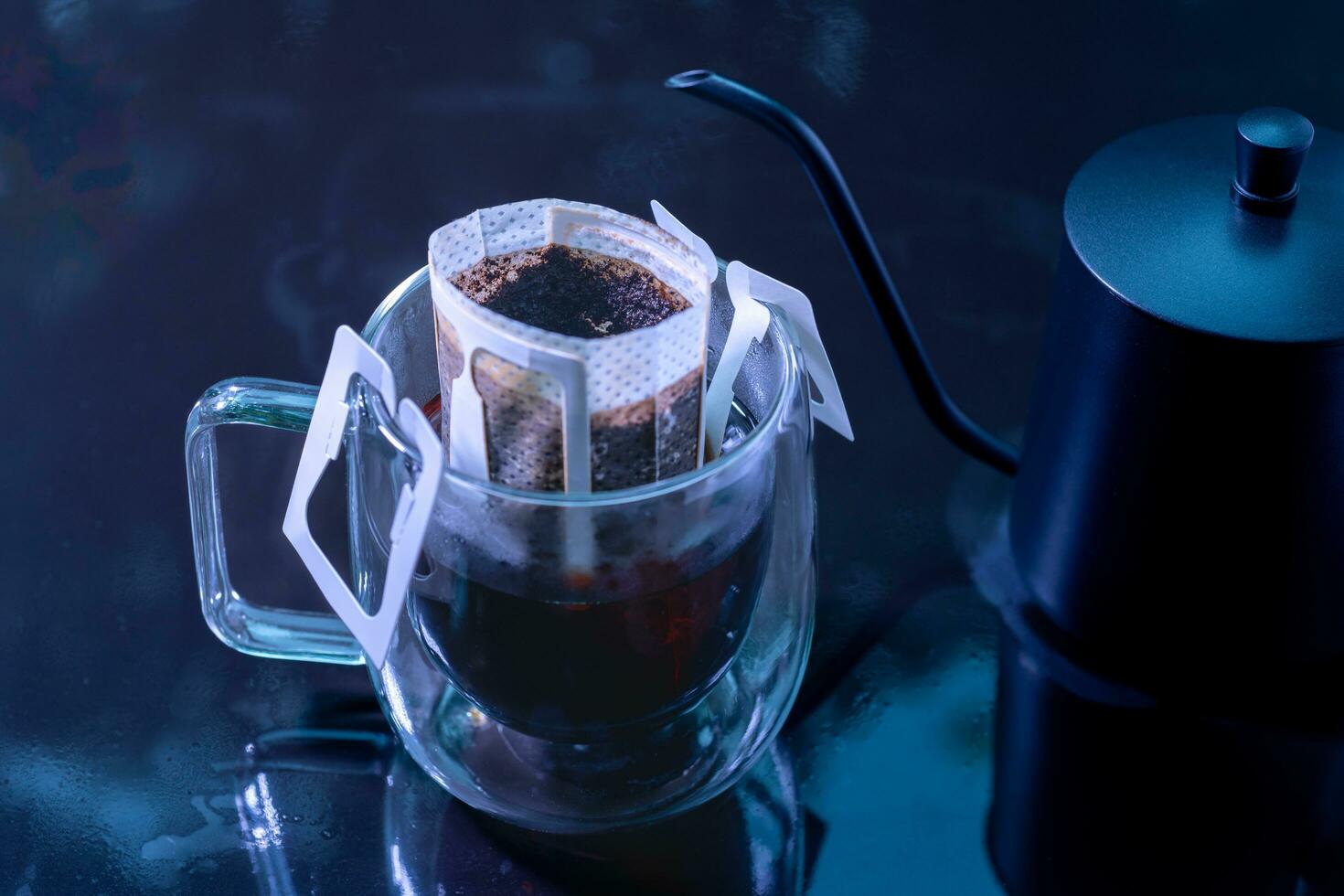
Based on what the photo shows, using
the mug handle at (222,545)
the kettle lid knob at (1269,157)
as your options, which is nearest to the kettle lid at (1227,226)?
the kettle lid knob at (1269,157)

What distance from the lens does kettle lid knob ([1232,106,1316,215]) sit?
55cm

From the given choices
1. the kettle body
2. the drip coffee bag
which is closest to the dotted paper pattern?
the drip coffee bag

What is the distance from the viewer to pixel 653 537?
0.51 m

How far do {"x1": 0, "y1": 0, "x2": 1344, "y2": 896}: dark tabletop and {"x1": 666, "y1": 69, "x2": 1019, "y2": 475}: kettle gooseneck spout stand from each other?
1.4 inches

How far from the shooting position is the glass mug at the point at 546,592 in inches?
20.1

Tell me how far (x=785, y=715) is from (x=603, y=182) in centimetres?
36

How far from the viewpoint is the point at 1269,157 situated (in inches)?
21.7

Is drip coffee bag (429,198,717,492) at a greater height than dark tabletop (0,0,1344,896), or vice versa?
drip coffee bag (429,198,717,492)

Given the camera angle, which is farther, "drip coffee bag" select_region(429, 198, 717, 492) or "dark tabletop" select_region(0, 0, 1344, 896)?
"dark tabletop" select_region(0, 0, 1344, 896)

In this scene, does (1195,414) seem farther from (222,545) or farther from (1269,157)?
(222,545)

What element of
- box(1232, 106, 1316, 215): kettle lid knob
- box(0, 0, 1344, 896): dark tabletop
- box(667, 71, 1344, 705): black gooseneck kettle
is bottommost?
box(0, 0, 1344, 896): dark tabletop

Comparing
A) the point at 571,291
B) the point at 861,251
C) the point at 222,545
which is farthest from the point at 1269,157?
the point at 222,545

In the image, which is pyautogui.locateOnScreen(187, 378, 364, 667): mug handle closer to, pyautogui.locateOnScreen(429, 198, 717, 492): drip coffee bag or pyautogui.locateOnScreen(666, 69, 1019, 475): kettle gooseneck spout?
pyautogui.locateOnScreen(429, 198, 717, 492): drip coffee bag

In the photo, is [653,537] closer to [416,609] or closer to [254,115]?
[416,609]
